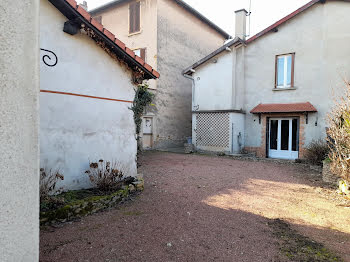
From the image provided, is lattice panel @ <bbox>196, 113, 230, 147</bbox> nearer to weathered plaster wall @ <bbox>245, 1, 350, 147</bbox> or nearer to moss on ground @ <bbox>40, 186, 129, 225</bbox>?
weathered plaster wall @ <bbox>245, 1, 350, 147</bbox>

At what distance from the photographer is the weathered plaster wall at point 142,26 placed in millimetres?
14812

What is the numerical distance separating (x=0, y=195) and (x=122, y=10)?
17.1m

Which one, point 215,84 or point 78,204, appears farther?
point 215,84

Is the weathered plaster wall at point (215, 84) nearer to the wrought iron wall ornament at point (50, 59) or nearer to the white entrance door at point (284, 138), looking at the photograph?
the white entrance door at point (284, 138)

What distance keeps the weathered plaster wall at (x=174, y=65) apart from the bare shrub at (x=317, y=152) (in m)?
8.27

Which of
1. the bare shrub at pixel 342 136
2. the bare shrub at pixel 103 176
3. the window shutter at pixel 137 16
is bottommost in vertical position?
the bare shrub at pixel 103 176

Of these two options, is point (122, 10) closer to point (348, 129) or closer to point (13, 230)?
point (348, 129)

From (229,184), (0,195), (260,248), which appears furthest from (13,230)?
(229,184)

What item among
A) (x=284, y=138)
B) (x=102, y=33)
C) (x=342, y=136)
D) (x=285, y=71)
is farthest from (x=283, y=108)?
(x=102, y=33)

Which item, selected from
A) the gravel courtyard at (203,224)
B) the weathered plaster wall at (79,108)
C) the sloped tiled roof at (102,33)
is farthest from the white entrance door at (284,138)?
the weathered plaster wall at (79,108)

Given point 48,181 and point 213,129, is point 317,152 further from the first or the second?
point 48,181

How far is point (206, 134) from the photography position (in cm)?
1394

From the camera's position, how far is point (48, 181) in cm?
436

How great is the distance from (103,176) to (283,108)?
32.4 feet
